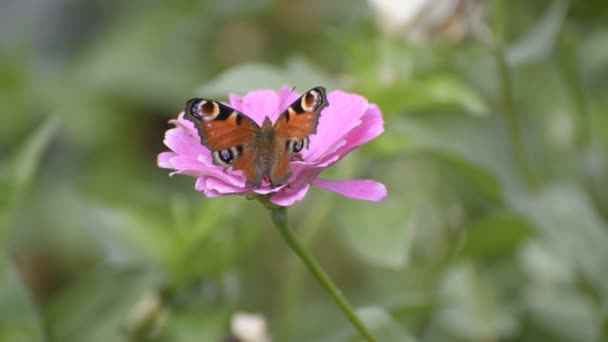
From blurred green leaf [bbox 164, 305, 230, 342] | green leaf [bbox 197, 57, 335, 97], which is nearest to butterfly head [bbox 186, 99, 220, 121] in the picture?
green leaf [bbox 197, 57, 335, 97]

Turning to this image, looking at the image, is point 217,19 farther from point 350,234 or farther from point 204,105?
point 204,105

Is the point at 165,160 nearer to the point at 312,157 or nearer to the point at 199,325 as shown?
the point at 312,157

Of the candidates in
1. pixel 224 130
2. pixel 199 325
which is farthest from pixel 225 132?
pixel 199 325

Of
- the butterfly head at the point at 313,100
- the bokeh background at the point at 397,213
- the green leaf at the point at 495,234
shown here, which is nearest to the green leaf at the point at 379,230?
the bokeh background at the point at 397,213

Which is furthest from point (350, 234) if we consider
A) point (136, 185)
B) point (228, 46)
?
point (228, 46)

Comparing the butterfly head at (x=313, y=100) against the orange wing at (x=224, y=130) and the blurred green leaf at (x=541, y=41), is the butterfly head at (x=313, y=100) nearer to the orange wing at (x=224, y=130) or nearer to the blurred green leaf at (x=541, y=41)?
the orange wing at (x=224, y=130)

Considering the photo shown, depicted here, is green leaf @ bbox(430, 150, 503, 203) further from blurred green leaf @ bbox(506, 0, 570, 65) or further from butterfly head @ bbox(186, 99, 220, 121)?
butterfly head @ bbox(186, 99, 220, 121)
